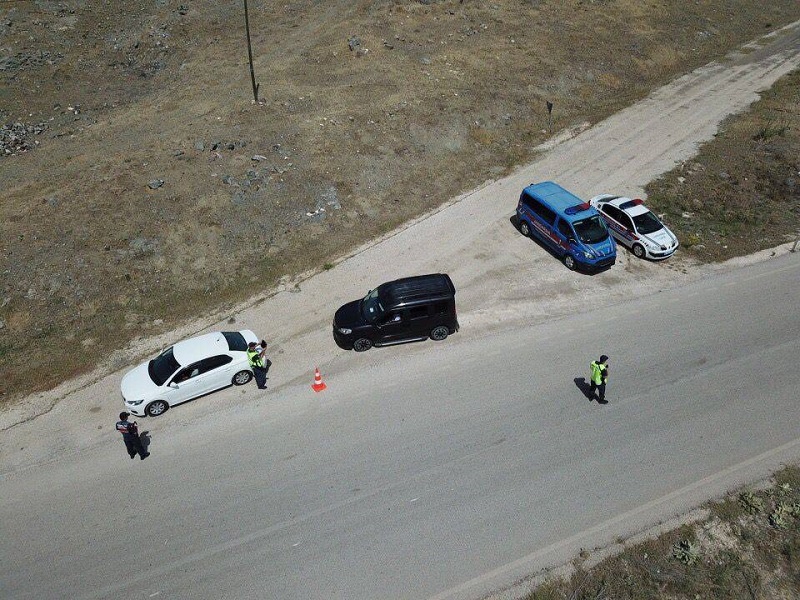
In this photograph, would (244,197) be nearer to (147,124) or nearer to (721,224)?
(147,124)

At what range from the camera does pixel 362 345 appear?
1645cm

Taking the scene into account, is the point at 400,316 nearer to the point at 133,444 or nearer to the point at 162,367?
the point at 162,367

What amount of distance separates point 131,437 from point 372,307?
7338 millimetres

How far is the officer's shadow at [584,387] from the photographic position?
14.7m

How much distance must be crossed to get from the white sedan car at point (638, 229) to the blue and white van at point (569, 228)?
85 cm

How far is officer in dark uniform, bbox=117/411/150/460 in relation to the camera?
42.6 feet

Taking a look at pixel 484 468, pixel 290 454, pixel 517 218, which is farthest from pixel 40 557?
pixel 517 218

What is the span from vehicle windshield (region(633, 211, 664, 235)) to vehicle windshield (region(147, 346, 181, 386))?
55.3 ft

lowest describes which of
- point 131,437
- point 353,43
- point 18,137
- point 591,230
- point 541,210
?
point 591,230

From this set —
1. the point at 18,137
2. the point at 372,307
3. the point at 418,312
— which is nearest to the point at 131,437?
the point at 372,307

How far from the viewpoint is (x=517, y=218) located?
73.2ft

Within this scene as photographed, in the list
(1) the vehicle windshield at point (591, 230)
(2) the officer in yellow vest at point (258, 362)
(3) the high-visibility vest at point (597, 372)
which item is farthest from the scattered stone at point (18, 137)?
(3) the high-visibility vest at point (597, 372)

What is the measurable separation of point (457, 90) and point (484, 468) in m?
23.4

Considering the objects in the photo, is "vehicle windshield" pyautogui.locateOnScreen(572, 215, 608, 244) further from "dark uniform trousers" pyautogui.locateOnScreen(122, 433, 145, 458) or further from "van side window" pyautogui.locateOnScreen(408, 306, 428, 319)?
"dark uniform trousers" pyautogui.locateOnScreen(122, 433, 145, 458)
